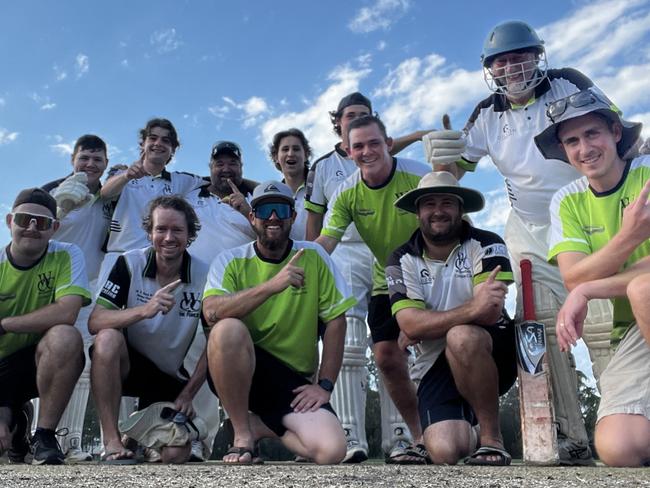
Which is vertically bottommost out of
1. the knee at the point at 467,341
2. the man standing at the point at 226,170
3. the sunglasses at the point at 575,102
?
the knee at the point at 467,341

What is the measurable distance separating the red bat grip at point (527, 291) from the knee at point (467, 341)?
0.26 m

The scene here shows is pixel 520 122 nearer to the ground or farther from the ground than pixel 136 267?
farther from the ground

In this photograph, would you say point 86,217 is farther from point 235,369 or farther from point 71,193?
point 235,369

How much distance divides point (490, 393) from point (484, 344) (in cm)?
25

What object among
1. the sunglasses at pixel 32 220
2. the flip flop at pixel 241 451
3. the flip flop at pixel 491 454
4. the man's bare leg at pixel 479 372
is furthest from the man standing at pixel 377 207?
the sunglasses at pixel 32 220

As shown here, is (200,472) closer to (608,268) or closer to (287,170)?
(608,268)

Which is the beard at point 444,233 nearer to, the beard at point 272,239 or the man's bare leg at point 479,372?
the man's bare leg at point 479,372

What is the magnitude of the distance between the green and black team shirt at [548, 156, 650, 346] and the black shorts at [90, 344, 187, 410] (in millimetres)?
2259

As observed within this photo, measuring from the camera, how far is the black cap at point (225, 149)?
5469 mm

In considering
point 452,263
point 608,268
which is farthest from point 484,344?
point 608,268

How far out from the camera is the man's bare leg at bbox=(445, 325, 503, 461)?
339cm

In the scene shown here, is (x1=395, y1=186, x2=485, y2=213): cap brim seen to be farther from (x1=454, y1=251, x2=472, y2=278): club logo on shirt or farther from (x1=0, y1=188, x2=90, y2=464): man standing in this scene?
(x1=0, y1=188, x2=90, y2=464): man standing

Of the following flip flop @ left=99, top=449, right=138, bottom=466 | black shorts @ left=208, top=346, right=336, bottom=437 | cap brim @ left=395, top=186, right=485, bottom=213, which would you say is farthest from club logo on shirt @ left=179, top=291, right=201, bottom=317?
cap brim @ left=395, top=186, right=485, bottom=213

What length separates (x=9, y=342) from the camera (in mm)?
4012
